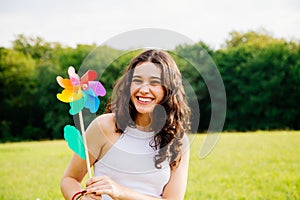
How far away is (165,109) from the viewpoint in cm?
179

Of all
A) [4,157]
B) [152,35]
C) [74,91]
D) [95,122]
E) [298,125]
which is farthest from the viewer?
[298,125]

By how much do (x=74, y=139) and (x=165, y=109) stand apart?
1.45 ft

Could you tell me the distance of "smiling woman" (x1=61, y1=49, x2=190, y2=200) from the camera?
5.57ft

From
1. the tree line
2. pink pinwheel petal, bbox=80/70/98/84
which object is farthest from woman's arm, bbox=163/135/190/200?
the tree line

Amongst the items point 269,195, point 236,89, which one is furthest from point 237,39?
point 269,195

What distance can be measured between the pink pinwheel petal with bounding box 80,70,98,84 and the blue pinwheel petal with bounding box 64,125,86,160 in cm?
17

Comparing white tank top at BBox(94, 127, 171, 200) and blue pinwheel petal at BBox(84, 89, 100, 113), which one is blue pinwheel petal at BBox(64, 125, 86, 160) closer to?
blue pinwheel petal at BBox(84, 89, 100, 113)

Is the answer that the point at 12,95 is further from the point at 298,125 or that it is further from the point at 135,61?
the point at 135,61

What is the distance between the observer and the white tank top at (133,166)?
5.86 ft

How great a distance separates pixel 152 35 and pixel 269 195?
2.41 metres

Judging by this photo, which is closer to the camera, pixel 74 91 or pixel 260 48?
pixel 74 91

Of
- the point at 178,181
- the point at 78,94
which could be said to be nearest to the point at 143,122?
the point at 178,181

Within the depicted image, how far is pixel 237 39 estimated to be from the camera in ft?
76.1

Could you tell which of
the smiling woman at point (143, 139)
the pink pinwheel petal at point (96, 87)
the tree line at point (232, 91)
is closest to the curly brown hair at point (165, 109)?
the smiling woman at point (143, 139)
